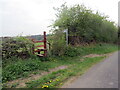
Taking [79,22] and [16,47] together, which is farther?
[79,22]

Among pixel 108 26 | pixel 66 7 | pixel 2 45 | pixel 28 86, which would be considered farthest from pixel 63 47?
pixel 108 26

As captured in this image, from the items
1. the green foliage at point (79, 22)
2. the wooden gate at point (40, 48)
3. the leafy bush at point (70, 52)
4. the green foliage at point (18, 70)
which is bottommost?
the green foliage at point (18, 70)

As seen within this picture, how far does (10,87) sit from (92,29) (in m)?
10.8

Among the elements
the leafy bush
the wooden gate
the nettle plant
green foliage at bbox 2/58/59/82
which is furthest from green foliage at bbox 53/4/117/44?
green foliage at bbox 2/58/59/82

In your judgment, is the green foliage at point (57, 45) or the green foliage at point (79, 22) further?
the green foliage at point (79, 22)

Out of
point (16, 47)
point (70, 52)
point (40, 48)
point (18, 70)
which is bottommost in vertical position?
point (18, 70)

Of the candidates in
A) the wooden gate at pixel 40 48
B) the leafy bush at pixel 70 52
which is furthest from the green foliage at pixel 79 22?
the wooden gate at pixel 40 48

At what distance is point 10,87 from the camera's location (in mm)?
3596

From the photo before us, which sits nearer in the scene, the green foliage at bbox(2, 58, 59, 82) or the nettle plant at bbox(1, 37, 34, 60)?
the green foliage at bbox(2, 58, 59, 82)

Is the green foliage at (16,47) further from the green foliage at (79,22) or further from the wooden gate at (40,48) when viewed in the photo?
the green foliage at (79,22)

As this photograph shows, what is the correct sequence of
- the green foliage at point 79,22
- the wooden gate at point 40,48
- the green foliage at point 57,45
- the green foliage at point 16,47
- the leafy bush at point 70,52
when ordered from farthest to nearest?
1. the green foliage at point 79,22
2. the leafy bush at point 70,52
3. the green foliage at point 57,45
4. the wooden gate at point 40,48
5. the green foliage at point 16,47

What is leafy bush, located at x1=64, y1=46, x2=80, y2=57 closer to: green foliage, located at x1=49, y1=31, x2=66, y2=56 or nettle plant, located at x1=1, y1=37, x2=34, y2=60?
green foliage, located at x1=49, y1=31, x2=66, y2=56

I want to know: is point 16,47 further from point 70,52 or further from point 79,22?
point 79,22

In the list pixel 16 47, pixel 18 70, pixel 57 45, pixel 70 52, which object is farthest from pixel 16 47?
pixel 70 52
